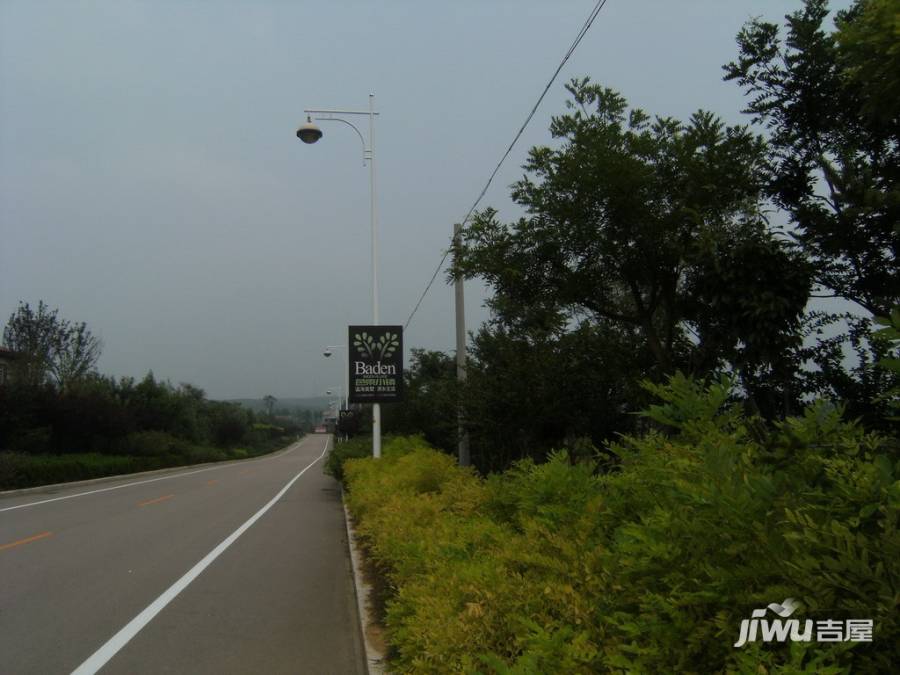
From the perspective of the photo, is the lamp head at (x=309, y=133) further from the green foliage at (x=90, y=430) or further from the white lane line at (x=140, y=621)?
the green foliage at (x=90, y=430)

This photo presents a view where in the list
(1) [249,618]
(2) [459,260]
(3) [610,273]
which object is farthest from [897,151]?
(1) [249,618]

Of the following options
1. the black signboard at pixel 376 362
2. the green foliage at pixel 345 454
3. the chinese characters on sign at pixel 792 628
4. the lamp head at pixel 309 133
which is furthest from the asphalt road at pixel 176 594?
the lamp head at pixel 309 133

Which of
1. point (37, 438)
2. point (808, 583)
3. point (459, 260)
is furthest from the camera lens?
point (37, 438)

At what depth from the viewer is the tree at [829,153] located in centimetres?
641

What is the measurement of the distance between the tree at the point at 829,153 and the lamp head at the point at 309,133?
9407mm

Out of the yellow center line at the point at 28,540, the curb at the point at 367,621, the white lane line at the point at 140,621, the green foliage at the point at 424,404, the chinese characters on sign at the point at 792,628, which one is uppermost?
the green foliage at the point at 424,404

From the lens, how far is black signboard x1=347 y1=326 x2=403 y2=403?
658 inches

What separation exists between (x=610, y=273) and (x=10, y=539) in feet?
35.2

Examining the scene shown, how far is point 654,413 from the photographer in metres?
3.45

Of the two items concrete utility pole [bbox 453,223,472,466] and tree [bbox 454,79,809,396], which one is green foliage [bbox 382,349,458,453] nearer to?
concrete utility pole [bbox 453,223,472,466]

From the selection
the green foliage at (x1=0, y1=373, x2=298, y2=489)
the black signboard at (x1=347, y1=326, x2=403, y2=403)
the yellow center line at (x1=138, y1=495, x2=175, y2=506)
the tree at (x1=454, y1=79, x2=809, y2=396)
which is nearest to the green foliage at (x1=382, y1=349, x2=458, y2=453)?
the black signboard at (x1=347, y1=326, x2=403, y2=403)

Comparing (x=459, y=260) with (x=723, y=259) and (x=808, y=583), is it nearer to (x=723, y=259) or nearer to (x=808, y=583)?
(x=723, y=259)

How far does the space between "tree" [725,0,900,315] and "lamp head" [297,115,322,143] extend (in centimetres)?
941

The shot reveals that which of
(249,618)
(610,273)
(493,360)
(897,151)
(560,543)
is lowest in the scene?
(249,618)
